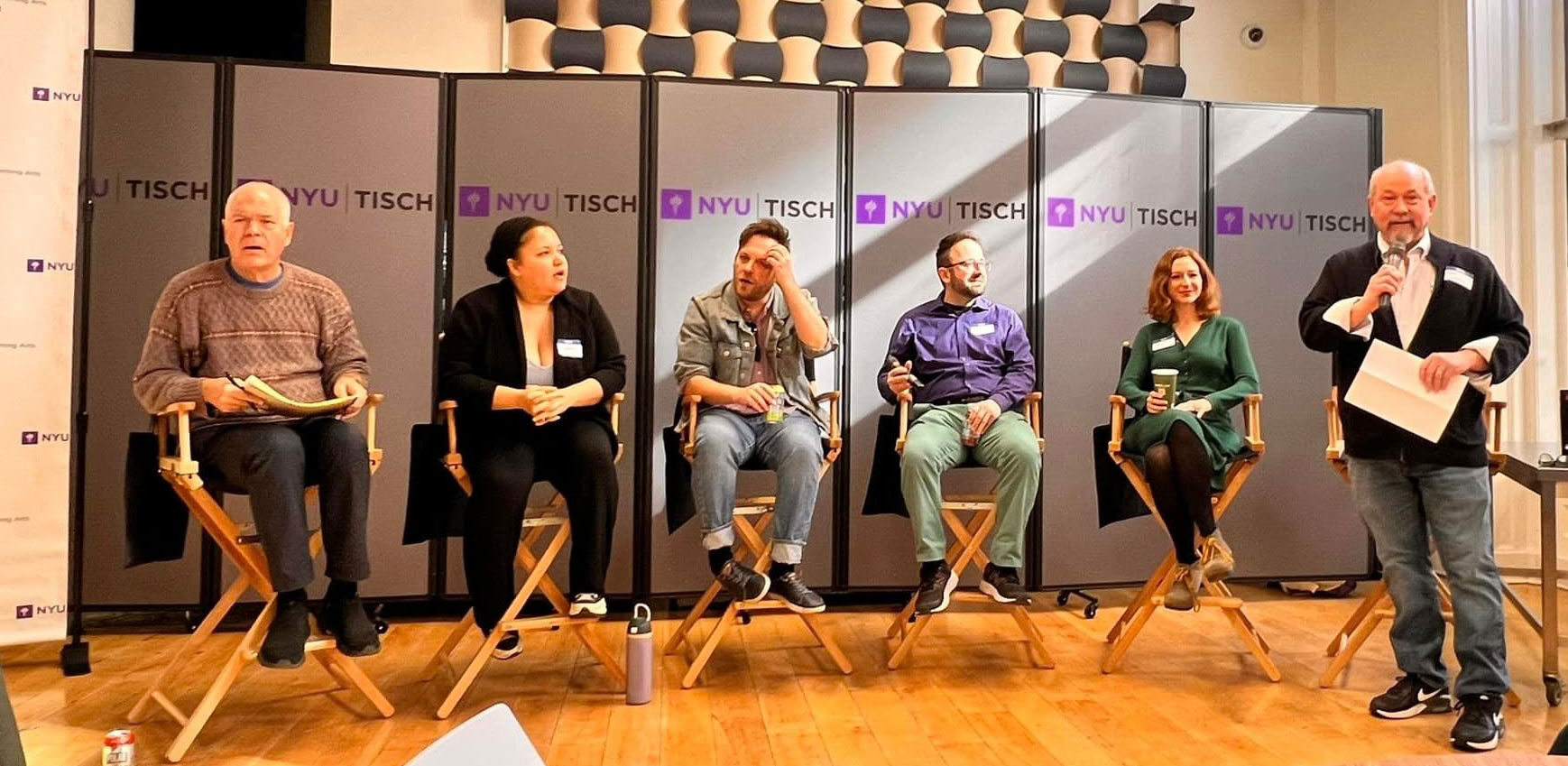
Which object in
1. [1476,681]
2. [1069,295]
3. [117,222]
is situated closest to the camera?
[1476,681]

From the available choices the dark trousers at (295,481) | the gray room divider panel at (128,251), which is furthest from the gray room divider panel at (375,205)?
the dark trousers at (295,481)

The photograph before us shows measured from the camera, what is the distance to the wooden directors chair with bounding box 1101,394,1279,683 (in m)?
3.41

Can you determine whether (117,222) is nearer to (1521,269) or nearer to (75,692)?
(75,692)

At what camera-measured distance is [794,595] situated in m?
3.31

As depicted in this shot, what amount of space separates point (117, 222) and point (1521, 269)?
A: 6012 millimetres

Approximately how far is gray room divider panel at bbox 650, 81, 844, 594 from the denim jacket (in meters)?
0.76

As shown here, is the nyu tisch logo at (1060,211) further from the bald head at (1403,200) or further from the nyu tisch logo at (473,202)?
the nyu tisch logo at (473,202)

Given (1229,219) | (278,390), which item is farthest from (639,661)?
(1229,219)

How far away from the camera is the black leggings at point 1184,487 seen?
132 inches

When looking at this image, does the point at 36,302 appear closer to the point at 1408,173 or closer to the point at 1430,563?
the point at 1408,173

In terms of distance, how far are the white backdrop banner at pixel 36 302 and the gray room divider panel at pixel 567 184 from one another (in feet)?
4.16

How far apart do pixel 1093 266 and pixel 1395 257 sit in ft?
5.34

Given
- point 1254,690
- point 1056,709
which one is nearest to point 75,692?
point 1056,709

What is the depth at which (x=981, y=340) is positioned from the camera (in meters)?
3.75
